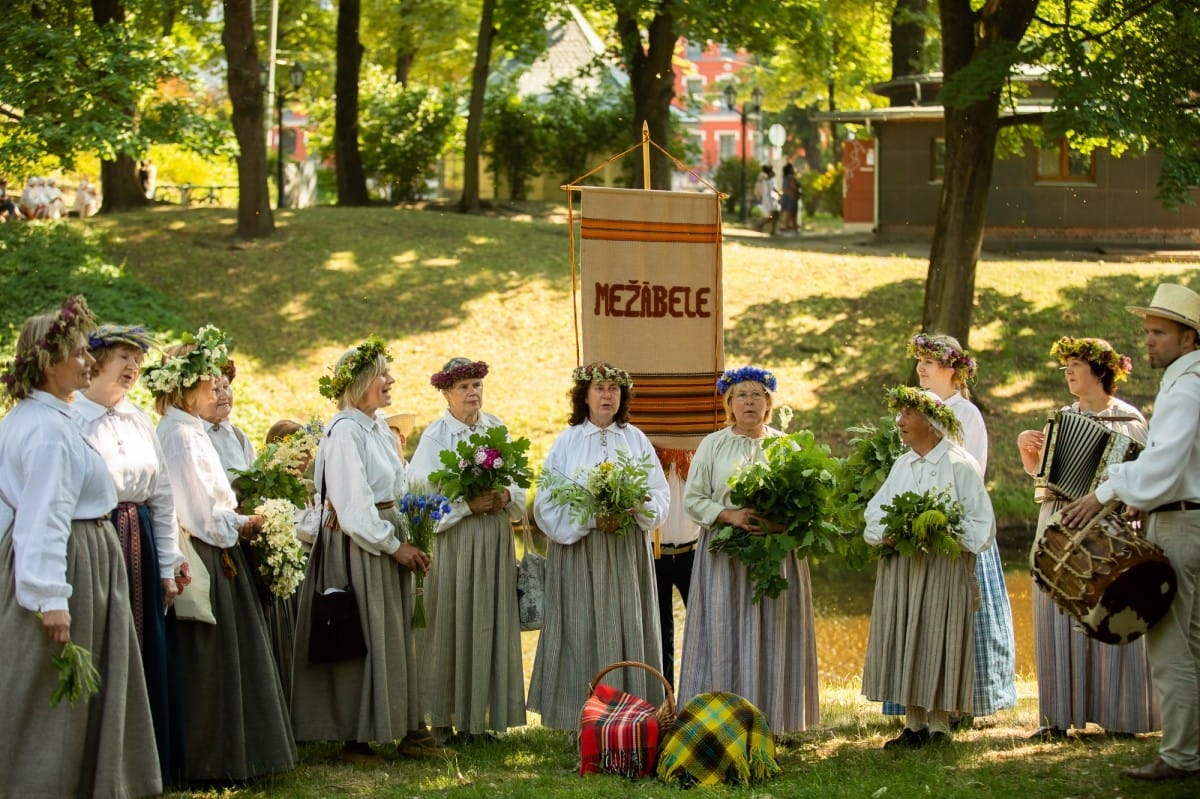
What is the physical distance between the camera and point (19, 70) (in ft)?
59.5

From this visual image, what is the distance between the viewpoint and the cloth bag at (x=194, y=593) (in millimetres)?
6734

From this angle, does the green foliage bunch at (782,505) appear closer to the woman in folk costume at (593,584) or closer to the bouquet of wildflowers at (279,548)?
the woman in folk costume at (593,584)

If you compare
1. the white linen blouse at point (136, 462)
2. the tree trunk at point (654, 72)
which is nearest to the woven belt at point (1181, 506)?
the white linen blouse at point (136, 462)

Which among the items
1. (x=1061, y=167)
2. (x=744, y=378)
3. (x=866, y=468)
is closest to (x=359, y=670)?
(x=744, y=378)

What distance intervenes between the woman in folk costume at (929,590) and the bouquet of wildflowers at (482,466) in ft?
6.48

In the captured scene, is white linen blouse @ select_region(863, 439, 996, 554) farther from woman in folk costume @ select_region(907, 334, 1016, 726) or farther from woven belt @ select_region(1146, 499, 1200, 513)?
woven belt @ select_region(1146, 499, 1200, 513)

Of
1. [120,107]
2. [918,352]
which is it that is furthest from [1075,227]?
[918,352]

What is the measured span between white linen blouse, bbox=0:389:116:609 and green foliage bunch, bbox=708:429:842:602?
3.32m

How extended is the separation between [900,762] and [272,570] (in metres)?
3.31

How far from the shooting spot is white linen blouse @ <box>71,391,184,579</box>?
6.32 meters

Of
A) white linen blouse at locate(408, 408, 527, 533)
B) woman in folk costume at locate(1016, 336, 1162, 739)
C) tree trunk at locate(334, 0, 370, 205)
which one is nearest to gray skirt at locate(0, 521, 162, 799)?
white linen blouse at locate(408, 408, 527, 533)

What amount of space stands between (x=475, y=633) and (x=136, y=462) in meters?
2.44

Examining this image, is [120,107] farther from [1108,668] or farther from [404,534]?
[1108,668]

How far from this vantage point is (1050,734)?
26.1 feet
